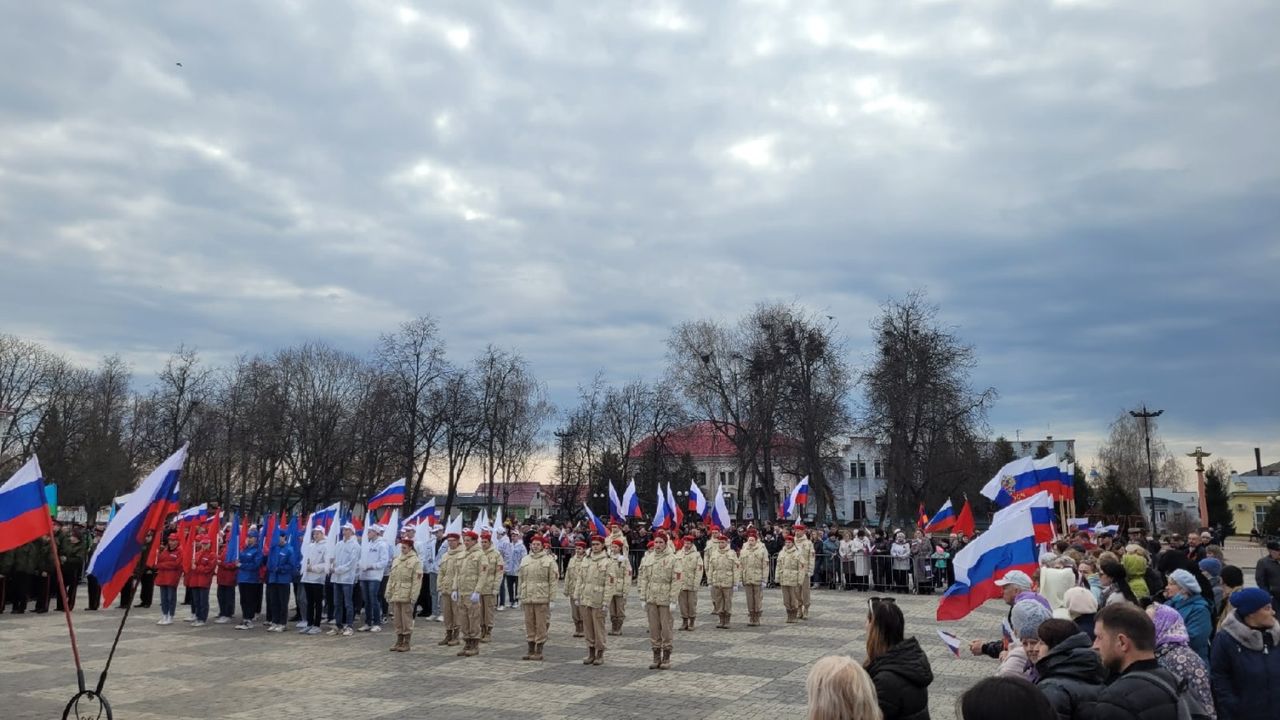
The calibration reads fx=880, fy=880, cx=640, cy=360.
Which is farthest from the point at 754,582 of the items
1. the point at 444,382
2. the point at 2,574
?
the point at 444,382

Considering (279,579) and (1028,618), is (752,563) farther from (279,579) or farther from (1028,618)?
(1028,618)

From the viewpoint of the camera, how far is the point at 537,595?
14.9 metres

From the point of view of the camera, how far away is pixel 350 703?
36.3ft

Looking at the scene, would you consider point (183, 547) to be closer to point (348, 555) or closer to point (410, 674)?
point (348, 555)

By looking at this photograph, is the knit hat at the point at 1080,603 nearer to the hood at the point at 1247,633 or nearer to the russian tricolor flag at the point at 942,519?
the hood at the point at 1247,633

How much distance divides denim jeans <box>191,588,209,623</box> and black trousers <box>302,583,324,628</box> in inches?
104

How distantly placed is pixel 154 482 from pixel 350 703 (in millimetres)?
3896

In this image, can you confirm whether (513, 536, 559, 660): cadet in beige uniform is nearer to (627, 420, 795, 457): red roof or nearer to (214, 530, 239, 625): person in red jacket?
(214, 530, 239, 625): person in red jacket

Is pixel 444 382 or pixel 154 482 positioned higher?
pixel 444 382

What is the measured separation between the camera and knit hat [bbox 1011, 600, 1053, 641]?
5.14 metres

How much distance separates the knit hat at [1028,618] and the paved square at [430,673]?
218 inches

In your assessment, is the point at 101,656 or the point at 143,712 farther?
the point at 101,656

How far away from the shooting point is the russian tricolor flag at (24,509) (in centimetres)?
960

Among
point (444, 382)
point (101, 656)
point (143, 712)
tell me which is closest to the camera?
point (143, 712)
